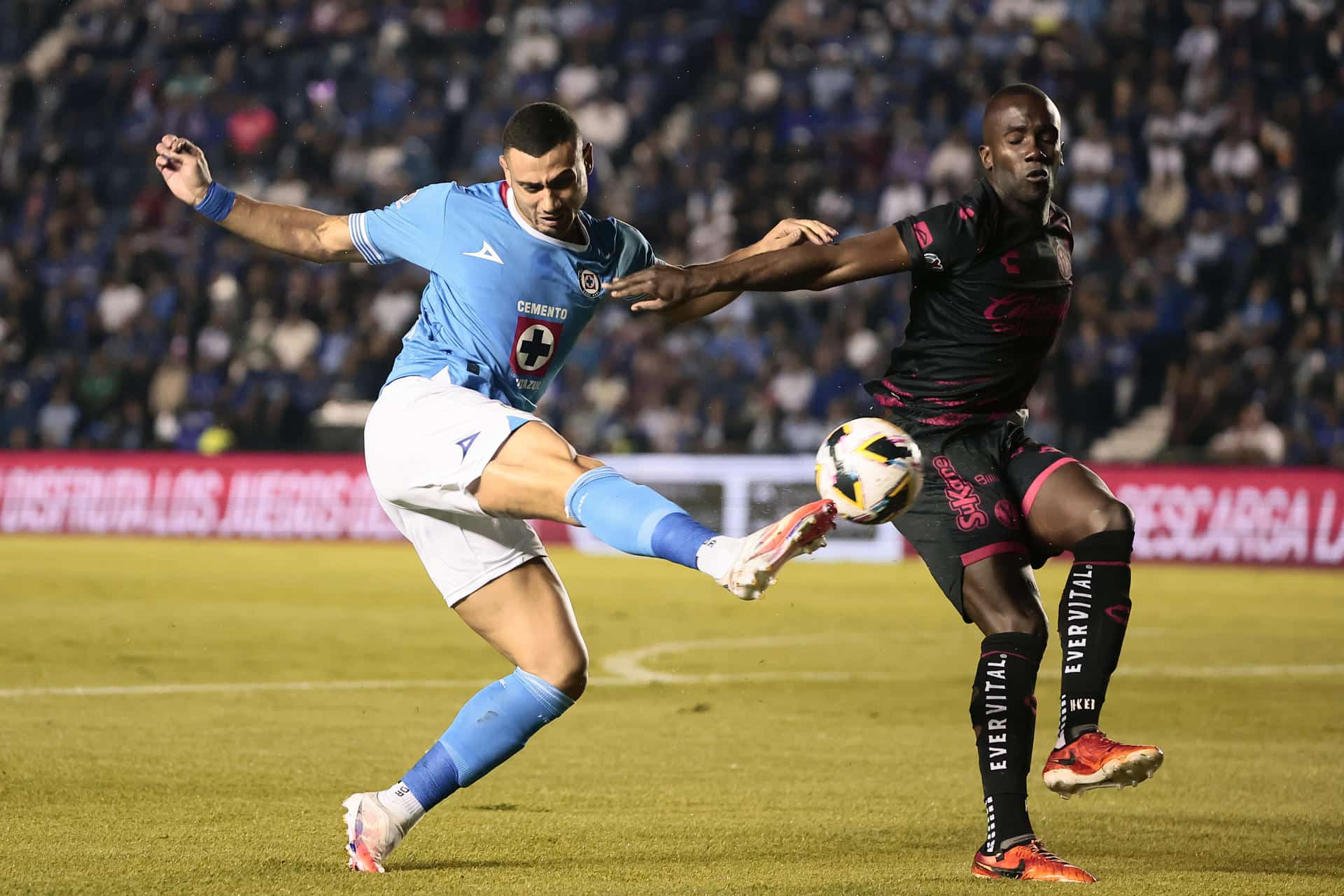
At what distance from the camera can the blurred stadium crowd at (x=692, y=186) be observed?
2027 centimetres

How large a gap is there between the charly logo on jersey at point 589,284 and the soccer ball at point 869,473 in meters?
1.22

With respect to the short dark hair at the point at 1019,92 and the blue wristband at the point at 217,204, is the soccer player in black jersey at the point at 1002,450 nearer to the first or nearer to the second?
the short dark hair at the point at 1019,92

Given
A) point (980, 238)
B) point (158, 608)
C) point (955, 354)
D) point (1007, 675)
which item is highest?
point (980, 238)

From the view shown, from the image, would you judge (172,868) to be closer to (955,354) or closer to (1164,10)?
(955,354)

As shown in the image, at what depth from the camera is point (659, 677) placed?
10.4 m

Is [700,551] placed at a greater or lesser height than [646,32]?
lesser

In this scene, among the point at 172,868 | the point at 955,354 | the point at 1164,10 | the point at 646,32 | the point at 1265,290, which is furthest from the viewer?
the point at 646,32

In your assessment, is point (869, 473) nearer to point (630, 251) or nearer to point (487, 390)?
point (487, 390)

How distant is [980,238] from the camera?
562 centimetres

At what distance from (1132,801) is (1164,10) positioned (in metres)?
17.6

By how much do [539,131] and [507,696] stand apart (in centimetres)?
176

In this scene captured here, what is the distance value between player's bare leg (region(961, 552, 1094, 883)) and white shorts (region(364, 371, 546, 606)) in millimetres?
1471

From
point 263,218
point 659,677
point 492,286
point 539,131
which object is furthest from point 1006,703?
point 659,677

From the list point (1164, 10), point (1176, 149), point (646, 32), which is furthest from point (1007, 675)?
point (646, 32)
